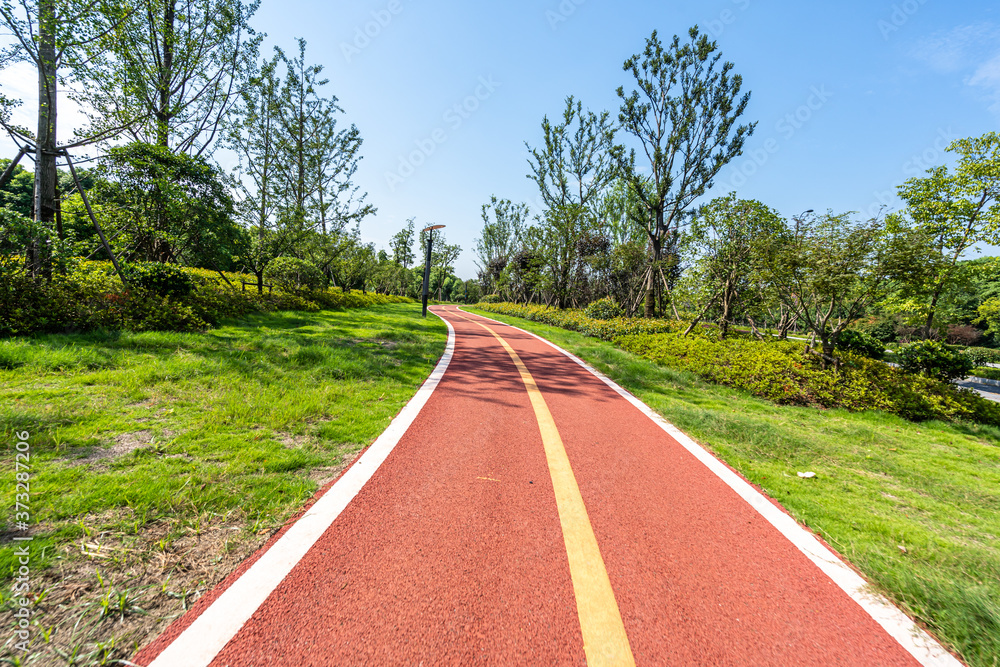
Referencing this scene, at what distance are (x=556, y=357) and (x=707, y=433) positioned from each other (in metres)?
4.69

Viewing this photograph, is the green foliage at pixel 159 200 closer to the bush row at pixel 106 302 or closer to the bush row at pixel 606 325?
the bush row at pixel 106 302

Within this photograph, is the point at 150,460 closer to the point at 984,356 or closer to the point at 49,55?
the point at 49,55

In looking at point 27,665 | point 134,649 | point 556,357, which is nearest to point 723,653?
point 134,649

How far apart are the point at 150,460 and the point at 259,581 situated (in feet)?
5.44

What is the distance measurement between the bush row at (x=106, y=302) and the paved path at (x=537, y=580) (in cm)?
660

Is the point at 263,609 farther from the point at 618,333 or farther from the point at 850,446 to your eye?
the point at 618,333

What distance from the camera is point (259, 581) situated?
1546 mm

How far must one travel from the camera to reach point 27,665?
44.8 inches

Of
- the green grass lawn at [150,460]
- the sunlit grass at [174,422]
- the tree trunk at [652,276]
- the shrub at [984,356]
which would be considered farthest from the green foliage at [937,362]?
the shrub at [984,356]

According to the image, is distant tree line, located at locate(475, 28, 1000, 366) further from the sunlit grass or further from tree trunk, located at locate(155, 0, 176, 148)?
tree trunk, located at locate(155, 0, 176, 148)

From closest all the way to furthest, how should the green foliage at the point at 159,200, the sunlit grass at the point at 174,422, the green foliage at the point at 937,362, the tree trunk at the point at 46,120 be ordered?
1. the sunlit grass at the point at 174,422
2. the tree trunk at the point at 46,120
3. the green foliage at the point at 937,362
4. the green foliage at the point at 159,200

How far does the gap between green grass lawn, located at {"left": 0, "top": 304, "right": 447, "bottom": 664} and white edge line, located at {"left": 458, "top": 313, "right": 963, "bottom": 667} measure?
3.15 meters

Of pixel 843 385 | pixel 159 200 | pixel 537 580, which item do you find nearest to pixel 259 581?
pixel 537 580

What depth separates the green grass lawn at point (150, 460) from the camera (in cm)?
141
